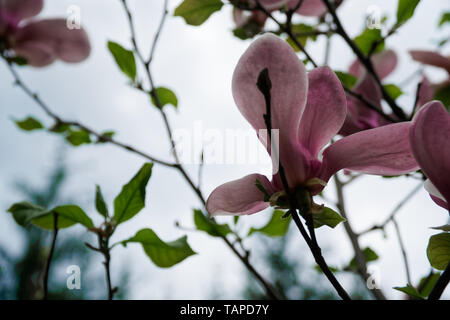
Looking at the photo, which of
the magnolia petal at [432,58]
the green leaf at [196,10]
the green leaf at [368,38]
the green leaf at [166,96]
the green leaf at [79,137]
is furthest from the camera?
the green leaf at [79,137]

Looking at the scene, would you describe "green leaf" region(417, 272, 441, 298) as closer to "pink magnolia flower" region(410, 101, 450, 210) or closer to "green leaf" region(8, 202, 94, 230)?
"pink magnolia flower" region(410, 101, 450, 210)

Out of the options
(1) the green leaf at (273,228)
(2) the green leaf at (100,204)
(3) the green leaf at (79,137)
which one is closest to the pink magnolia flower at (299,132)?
(2) the green leaf at (100,204)

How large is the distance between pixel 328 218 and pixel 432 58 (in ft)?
1.06

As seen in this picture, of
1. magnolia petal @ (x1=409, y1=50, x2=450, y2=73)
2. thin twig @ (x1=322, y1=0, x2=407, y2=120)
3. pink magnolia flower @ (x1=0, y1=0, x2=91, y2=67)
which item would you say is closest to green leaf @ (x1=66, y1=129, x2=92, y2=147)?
pink magnolia flower @ (x1=0, y1=0, x2=91, y2=67)

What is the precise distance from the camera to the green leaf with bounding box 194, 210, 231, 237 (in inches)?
24.4

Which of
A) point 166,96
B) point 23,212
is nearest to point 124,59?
point 166,96

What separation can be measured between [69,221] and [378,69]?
0.63m

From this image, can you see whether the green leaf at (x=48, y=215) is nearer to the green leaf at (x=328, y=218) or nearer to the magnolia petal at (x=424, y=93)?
the green leaf at (x=328, y=218)

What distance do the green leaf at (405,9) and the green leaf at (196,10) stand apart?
28 centimetres

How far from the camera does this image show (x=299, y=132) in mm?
323

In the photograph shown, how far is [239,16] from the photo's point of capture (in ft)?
2.53

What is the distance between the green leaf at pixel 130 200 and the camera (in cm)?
54

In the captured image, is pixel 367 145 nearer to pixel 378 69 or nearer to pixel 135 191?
pixel 135 191
